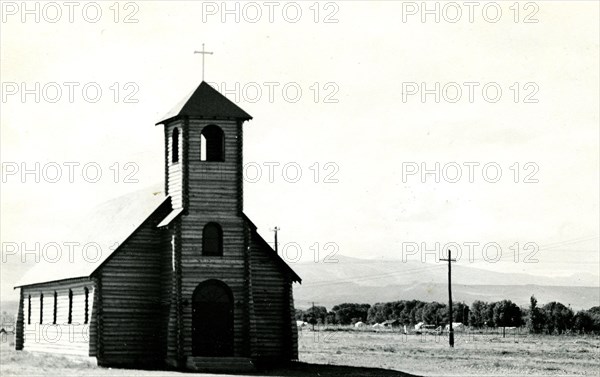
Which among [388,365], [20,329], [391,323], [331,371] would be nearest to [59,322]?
[20,329]

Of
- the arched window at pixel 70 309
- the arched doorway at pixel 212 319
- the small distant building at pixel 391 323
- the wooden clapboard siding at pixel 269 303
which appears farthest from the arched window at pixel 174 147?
the small distant building at pixel 391 323

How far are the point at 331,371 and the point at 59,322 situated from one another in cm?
1505

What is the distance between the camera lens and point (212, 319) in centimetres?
4531

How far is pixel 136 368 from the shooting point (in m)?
44.5

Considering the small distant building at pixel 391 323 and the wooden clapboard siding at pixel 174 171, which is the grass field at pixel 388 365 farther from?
the small distant building at pixel 391 323

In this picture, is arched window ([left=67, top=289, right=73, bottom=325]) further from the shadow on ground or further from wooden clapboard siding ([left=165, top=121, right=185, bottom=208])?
the shadow on ground

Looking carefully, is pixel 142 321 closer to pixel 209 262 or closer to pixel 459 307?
pixel 209 262

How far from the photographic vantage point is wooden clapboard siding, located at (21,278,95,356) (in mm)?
47250

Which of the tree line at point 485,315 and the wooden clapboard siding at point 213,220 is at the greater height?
the wooden clapboard siding at point 213,220

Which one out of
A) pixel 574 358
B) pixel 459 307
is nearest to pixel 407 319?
pixel 459 307

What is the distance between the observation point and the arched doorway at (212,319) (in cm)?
4516

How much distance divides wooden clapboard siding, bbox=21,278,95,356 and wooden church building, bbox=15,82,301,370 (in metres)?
0.17

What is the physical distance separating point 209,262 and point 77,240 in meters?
13.8

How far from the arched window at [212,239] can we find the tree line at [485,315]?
246 feet
